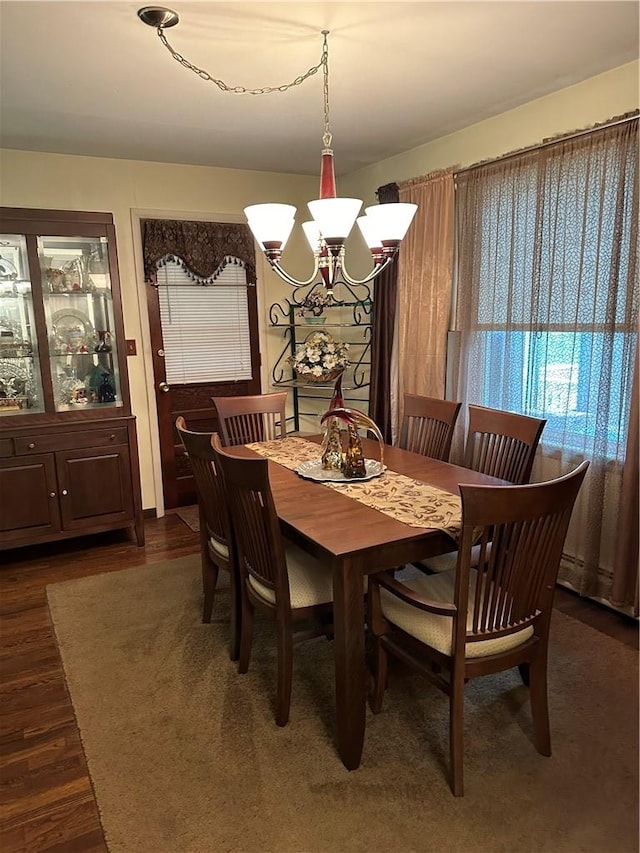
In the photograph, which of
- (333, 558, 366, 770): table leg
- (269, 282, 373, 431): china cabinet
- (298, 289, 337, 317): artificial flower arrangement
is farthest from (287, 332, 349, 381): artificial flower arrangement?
(333, 558, 366, 770): table leg

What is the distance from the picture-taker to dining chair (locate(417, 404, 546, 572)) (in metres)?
2.52

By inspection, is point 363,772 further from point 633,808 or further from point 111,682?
point 111,682

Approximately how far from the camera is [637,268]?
2.63 m

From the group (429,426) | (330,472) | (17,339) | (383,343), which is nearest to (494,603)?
(330,472)

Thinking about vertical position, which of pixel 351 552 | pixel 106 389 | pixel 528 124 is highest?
pixel 528 124

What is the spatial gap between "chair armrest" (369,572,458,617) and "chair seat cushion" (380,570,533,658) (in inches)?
2.8

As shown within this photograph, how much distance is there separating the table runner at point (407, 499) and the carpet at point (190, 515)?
1.70 m

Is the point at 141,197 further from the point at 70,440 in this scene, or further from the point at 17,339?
the point at 70,440

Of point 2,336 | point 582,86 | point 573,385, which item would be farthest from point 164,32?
point 573,385

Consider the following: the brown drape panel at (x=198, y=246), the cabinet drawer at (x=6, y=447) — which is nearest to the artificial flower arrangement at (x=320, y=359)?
the brown drape panel at (x=198, y=246)

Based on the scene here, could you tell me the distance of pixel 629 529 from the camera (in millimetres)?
2736

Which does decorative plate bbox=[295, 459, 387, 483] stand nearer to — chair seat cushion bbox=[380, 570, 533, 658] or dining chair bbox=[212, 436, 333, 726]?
dining chair bbox=[212, 436, 333, 726]

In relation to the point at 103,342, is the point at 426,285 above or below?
above

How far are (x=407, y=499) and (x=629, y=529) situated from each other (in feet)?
4.08
